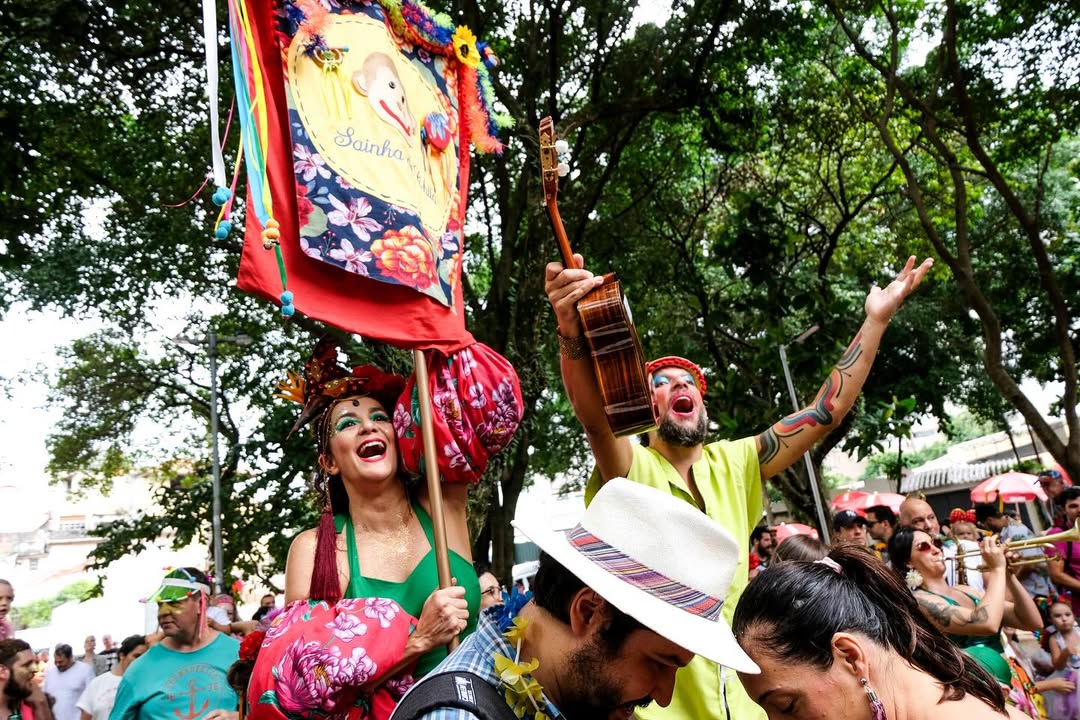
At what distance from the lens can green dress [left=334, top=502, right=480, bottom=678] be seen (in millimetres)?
3128

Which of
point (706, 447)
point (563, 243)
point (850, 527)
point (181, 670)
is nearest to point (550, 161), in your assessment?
point (563, 243)

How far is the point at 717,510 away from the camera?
3402 millimetres

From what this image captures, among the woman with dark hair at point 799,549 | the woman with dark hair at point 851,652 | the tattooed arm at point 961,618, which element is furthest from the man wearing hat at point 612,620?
the tattooed arm at point 961,618

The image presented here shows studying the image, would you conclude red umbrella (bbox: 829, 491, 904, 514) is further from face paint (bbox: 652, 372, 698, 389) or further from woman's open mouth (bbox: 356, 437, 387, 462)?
woman's open mouth (bbox: 356, 437, 387, 462)

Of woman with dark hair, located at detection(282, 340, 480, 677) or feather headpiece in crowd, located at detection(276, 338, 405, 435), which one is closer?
woman with dark hair, located at detection(282, 340, 480, 677)

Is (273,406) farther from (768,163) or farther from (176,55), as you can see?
(768,163)

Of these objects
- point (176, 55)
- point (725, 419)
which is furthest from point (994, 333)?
point (176, 55)

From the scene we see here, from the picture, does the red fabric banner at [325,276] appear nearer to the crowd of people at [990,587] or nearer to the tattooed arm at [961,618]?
the crowd of people at [990,587]

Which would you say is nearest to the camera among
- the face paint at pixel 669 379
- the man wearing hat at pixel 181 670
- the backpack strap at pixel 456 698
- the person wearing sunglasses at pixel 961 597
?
the backpack strap at pixel 456 698

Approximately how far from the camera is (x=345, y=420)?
3.41 meters

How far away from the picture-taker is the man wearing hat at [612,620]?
179 centimetres

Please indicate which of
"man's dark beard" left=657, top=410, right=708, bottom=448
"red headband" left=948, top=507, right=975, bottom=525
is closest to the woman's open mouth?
"man's dark beard" left=657, top=410, right=708, bottom=448

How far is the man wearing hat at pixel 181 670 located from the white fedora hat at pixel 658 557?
3.85m

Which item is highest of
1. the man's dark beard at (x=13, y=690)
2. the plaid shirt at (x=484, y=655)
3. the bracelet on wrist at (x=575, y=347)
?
the bracelet on wrist at (x=575, y=347)
